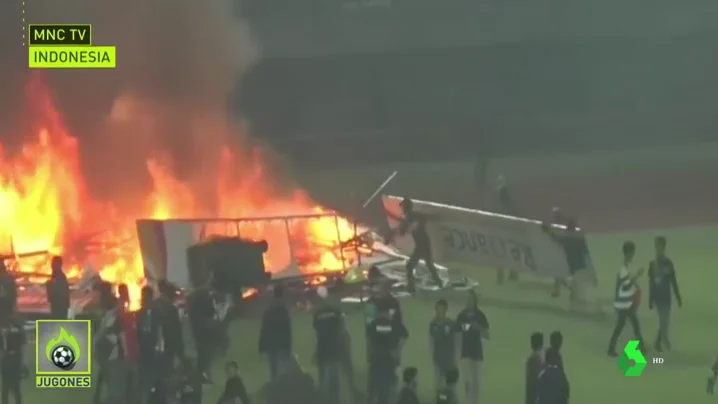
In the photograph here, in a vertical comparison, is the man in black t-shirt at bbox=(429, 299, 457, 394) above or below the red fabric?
below

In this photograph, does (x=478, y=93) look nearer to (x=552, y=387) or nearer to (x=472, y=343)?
(x=472, y=343)

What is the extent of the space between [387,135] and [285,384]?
155 cm

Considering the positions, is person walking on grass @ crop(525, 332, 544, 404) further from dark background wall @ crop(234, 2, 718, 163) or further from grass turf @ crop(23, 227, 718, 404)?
dark background wall @ crop(234, 2, 718, 163)

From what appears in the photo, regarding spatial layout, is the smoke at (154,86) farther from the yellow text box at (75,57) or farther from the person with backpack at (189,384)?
the person with backpack at (189,384)

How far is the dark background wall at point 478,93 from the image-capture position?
21.6 feet

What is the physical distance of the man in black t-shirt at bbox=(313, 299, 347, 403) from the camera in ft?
21.5

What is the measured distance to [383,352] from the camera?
6523 mm

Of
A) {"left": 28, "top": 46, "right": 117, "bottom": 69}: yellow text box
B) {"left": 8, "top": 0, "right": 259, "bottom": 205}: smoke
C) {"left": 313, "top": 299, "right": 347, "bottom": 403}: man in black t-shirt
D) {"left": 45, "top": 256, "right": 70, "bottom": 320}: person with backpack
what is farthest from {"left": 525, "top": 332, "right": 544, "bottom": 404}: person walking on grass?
A: {"left": 28, "top": 46, "right": 117, "bottom": 69}: yellow text box

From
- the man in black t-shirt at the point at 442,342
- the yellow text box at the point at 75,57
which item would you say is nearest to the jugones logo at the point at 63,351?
the yellow text box at the point at 75,57

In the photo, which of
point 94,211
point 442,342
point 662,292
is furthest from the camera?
point 94,211

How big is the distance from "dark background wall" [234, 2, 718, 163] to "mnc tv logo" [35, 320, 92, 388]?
1592mm

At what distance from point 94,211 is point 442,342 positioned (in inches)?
87.9

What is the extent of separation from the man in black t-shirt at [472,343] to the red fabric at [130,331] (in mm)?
1862

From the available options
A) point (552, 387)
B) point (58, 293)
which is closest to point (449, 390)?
point (552, 387)
